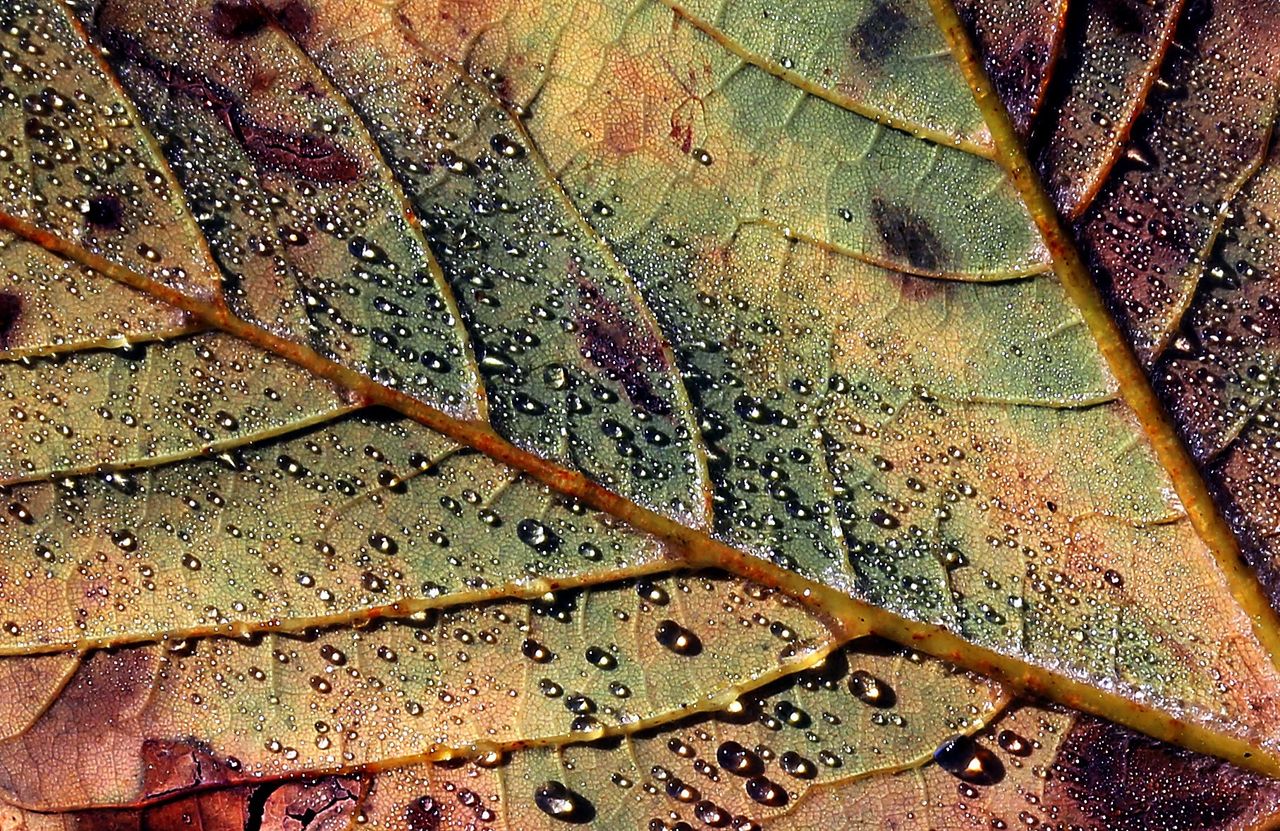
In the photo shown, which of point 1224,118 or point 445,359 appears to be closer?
point 445,359

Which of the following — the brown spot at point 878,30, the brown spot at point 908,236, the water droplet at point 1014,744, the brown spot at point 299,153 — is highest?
the brown spot at point 878,30

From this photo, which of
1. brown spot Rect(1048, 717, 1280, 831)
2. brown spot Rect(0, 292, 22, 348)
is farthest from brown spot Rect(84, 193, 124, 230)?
brown spot Rect(1048, 717, 1280, 831)

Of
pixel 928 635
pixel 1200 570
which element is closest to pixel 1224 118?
pixel 1200 570

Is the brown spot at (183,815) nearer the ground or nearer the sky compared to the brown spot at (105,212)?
nearer the ground

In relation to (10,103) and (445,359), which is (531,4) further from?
(10,103)

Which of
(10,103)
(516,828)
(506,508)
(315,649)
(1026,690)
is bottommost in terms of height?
(516,828)

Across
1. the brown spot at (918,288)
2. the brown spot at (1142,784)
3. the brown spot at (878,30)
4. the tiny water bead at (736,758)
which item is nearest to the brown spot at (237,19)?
the brown spot at (878,30)

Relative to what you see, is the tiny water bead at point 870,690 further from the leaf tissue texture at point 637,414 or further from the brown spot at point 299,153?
the brown spot at point 299,153
